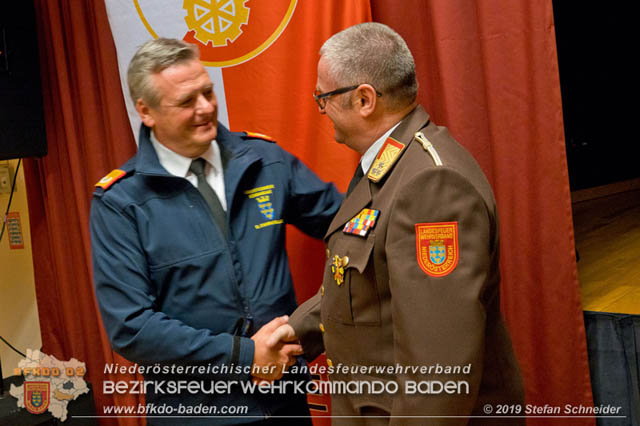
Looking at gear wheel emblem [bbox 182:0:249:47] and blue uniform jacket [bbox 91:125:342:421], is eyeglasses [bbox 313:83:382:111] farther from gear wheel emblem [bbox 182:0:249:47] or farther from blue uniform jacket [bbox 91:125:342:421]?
gear wheel emblem [bbox 182:0:249:47]

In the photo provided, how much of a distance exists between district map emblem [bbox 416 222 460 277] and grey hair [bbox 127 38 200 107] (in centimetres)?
85

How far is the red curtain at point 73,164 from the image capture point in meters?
2.55

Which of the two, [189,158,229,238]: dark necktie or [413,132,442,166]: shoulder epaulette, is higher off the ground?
[413,132,442,166]: shoulder epaulette

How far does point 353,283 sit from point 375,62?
1.68ft

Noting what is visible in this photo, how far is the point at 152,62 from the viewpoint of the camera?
64.2 inches

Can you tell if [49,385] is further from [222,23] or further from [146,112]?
[222,23]

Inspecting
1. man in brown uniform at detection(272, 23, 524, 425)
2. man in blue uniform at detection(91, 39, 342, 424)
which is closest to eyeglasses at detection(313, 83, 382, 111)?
man in brown uniform at detection(272, 23, 524, 425)

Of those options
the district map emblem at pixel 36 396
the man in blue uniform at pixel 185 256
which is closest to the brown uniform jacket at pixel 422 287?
the man in blue uniform at pixel 185 256

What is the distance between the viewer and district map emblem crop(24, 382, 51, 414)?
2500 millimetres

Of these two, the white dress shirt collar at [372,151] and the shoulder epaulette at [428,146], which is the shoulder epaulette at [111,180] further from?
the shoulder epaulette at [428,146]

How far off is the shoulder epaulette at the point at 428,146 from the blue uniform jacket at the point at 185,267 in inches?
21.6

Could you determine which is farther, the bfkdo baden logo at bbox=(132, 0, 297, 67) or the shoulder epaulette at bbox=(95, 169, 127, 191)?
the bfkdo baden logo at bbox=(132, 0, 297, 67)

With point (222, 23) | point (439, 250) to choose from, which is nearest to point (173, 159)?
point (222, 23)

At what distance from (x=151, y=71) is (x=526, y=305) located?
4.65 ft
